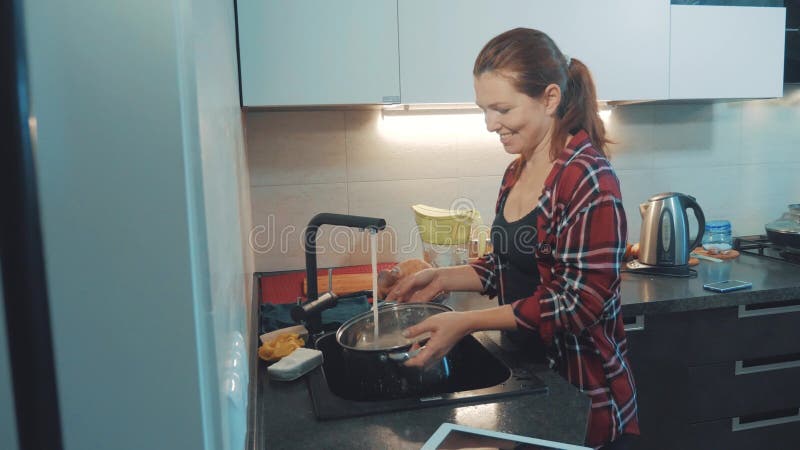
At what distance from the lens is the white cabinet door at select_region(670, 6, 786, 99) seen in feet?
6.57

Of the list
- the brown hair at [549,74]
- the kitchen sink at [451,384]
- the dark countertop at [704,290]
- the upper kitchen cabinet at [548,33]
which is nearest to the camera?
the kitchen sink at [451,384]

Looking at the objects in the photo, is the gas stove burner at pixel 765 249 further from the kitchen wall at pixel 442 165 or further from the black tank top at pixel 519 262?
the black tank top at pixel 519 262

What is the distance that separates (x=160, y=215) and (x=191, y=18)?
125 millimetres

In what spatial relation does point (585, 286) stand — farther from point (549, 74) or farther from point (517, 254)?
point (549, 74)

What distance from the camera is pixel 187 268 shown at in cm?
30

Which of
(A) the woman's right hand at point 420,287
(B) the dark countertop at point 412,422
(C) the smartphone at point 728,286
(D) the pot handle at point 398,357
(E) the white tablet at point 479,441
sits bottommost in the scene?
(B) the dark countertop at point 412,422

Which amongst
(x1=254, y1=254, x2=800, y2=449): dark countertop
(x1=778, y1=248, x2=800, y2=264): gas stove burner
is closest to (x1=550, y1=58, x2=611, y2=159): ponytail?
(x1=254, y1=254, x2=800, y2=449): dark countertop

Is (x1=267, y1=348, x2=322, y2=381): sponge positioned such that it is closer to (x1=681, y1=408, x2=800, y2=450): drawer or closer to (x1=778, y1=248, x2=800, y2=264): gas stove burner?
(x1=681, y1=408, x2=800, y2=450): drawer

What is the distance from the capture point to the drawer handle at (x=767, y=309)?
1.81 meters

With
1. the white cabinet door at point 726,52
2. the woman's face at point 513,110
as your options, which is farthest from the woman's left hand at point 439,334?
the white cabinet door at point 726,52

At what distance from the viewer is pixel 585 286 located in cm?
106

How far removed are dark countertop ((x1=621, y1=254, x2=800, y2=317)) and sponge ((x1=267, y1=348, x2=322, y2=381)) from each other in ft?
3.25

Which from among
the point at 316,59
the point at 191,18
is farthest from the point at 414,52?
the point at 191,18

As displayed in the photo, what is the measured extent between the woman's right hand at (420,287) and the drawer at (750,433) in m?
1.05
